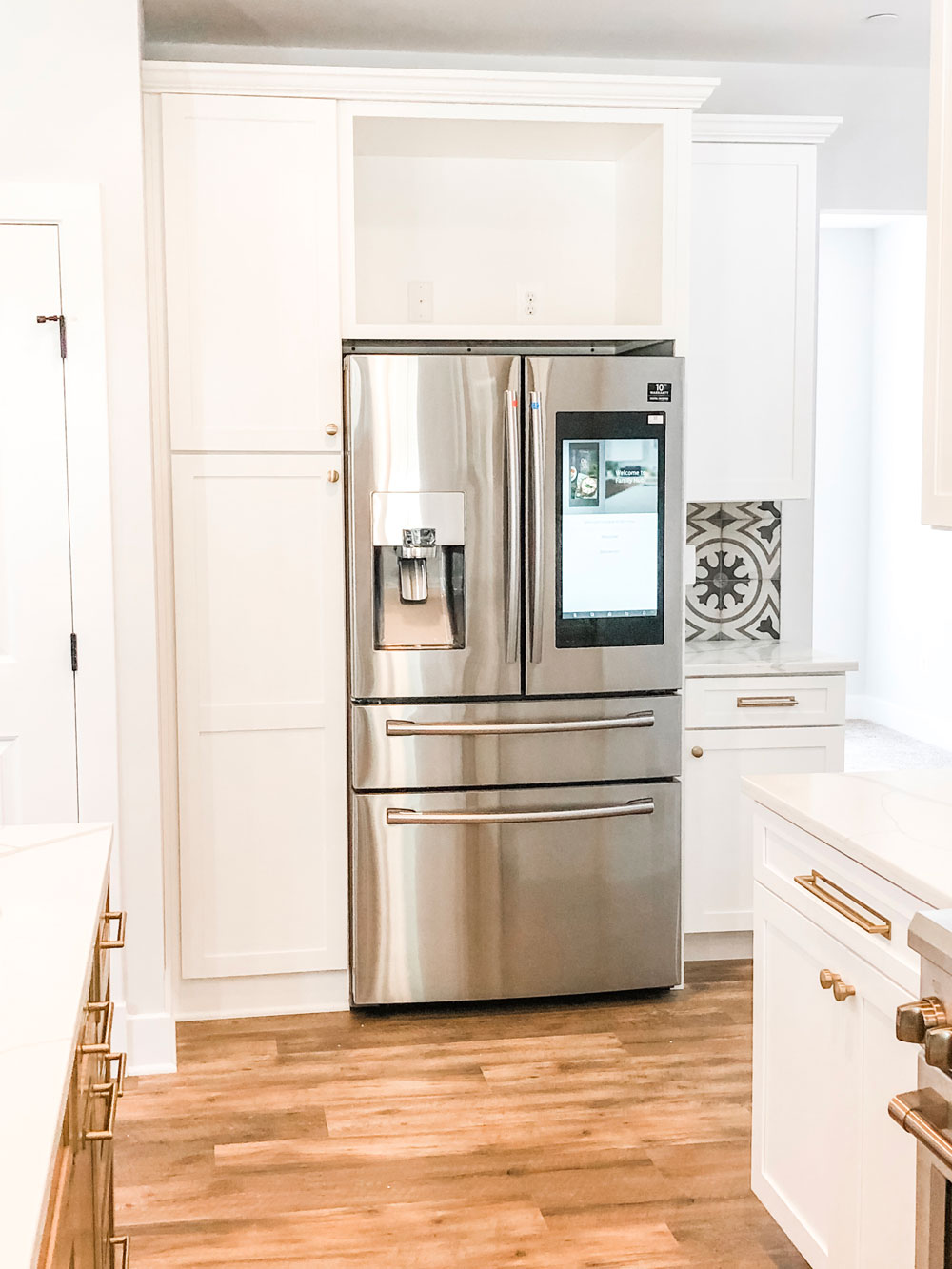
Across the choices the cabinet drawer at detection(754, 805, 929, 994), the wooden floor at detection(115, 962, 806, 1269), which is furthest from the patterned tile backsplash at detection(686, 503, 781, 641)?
the cabinet drawer at detection(754, 805, 929, 994)

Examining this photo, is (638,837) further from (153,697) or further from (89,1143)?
(89,1143)

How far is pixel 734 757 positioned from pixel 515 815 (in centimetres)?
71

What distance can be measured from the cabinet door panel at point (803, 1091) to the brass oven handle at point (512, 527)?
1280 millimetres

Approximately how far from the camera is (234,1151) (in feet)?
8.91

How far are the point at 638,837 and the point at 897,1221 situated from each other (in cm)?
180

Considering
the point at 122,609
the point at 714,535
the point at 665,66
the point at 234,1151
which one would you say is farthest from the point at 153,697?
the point at 665,66

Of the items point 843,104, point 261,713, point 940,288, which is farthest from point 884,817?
point 843,104

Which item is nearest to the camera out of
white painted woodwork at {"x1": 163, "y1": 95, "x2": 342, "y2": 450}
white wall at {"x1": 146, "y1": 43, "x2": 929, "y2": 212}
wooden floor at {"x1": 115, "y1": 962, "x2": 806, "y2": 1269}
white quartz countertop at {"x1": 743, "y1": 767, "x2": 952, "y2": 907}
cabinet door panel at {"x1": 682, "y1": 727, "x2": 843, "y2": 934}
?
white quartz countertop at {"x1": 743, "y1": 767, "x2": 952, "y2": 907}

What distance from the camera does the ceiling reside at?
356 cm

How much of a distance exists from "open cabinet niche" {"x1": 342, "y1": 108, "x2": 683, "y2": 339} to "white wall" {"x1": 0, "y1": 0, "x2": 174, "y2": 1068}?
804mm

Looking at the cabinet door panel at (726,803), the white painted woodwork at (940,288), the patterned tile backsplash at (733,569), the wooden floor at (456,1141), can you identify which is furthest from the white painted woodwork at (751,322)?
the white painted woodwork at (940,288)

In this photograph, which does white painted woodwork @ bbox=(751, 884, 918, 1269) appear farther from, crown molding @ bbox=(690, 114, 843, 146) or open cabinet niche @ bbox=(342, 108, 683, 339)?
crown molding @ bbox=(690, 114, 843, 146)

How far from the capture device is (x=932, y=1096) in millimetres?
1414

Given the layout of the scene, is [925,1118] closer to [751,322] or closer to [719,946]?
[719,946]
